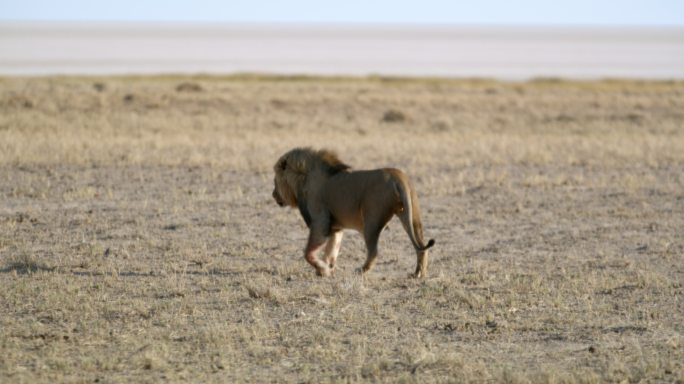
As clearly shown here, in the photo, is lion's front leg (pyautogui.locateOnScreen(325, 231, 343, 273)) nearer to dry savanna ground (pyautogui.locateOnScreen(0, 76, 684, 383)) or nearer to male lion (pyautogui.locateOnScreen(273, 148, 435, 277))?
male lion (pyautogui.locateOnScreen(273, 148, 435, 277))

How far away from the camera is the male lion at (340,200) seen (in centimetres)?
1017

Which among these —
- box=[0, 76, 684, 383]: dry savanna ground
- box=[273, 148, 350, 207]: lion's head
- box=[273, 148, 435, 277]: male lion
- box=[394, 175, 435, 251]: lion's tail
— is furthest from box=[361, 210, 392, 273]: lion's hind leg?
box=[273, 148, 350, 207]: lion's head

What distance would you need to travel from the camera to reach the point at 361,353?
780 cm

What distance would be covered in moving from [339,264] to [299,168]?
4.02 ft

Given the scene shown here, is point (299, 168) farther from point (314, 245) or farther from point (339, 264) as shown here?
point (339, 264)

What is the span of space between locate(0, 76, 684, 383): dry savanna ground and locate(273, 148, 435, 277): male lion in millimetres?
353

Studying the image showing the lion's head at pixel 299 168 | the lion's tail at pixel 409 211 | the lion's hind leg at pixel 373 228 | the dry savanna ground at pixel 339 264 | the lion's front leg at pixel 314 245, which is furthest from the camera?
the lion's head at pixel 299 168

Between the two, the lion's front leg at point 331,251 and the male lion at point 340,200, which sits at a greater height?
the male lion at point 340,200

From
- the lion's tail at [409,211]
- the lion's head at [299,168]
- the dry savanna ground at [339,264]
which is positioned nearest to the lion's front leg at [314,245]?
the dry savanna ground at [339,264]

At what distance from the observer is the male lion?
1017 cm

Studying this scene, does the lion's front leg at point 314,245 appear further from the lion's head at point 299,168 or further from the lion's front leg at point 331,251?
the lion's head at point 299,168

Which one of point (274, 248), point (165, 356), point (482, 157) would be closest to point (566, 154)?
point (482, 157)

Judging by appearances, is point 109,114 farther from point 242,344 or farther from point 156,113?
point 242,344

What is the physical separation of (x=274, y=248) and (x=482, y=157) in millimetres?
9050
